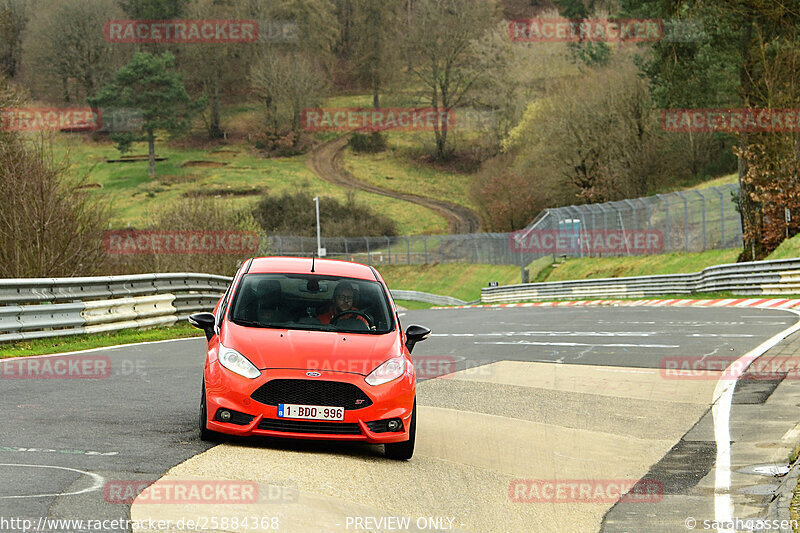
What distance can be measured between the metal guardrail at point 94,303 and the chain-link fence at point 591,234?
22775 millimetres

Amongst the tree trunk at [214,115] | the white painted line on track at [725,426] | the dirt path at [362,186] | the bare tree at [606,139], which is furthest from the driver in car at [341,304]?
the tree trunk at [214,115]

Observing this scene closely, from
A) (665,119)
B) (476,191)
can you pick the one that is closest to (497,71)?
(476,191)

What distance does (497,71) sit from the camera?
334 ft

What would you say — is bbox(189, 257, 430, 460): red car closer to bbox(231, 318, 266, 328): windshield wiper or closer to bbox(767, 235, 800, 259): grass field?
bbox(231, 318, 266, 328): windshield wiper

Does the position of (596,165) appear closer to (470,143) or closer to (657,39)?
(657,39)

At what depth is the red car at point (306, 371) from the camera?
7.88 metres

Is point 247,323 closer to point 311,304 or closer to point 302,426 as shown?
point 311,304

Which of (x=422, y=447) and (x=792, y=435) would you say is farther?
(x=792, y=435)

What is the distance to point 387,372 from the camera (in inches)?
326

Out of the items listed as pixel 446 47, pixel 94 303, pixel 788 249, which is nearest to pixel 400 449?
pixel 94 303

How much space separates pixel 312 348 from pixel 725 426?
4373mm

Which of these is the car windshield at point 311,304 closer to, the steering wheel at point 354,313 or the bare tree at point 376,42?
the steering wheel at point 354,313

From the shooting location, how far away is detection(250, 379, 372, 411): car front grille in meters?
7.87

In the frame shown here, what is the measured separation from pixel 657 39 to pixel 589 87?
2426 cm
